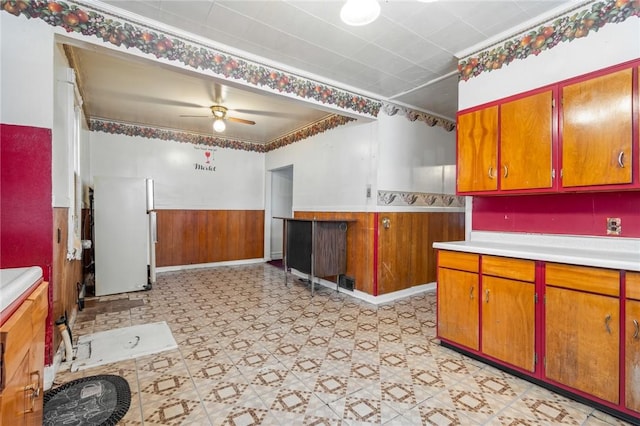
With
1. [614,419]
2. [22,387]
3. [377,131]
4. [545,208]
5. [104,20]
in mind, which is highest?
[104,20]

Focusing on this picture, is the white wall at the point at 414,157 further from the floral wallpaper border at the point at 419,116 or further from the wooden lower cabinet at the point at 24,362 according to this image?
the wooden lower cabinet at the point at 24,362

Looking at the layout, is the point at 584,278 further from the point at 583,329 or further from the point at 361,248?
the point at 361,248

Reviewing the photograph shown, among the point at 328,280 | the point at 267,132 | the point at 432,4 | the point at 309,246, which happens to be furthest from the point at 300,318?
the point at 267,132

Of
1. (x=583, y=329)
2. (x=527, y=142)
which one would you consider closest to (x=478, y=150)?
(x=527, y=142)

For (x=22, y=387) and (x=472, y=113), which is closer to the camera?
(x=22, y=387)

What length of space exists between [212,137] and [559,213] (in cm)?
624

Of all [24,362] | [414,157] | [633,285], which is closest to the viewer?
[24,362]

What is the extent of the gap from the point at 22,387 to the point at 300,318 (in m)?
2.79

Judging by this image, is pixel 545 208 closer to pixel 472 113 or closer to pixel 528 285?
pixel 528 285

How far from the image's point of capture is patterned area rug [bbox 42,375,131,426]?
181 cm

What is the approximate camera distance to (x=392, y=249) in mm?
4402

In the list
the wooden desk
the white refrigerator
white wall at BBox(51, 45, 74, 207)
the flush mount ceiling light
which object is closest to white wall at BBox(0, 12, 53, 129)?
white wall at BBox(51, 45, 74, 207)

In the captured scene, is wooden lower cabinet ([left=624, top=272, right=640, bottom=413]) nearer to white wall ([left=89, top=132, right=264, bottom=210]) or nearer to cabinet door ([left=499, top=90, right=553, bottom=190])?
cabinet door ([left=499, top=90, right=553, bottom=190])

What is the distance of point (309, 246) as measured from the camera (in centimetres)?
454
